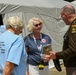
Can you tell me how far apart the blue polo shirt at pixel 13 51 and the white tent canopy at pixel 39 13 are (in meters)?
4.40

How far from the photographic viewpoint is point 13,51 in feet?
12.4

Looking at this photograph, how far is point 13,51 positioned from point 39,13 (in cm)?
649

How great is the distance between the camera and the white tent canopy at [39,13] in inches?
340

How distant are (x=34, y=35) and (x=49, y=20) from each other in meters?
5.61

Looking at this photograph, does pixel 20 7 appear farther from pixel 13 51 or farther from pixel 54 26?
pixel 13 51

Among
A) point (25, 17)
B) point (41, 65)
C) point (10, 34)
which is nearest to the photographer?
point (10, 34)

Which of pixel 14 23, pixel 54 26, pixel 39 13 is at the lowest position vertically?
pixel 54 26

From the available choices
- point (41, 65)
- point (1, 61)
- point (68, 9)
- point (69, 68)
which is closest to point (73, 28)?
point (68, 9)

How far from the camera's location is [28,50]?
5500 millimetres

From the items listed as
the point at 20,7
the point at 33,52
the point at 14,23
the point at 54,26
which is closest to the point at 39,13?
the point at 20,7

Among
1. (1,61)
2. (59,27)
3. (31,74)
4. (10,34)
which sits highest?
(10,34)

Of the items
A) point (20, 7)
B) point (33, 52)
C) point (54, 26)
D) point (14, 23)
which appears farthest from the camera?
point (54, 26)

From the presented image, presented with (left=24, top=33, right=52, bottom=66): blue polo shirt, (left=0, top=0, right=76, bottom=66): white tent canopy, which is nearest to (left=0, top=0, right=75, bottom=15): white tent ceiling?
(left=0, top=0, right=76, bottom=66): white tent canopy

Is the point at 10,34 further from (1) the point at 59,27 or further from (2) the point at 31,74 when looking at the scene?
(1) the point at 59,27
